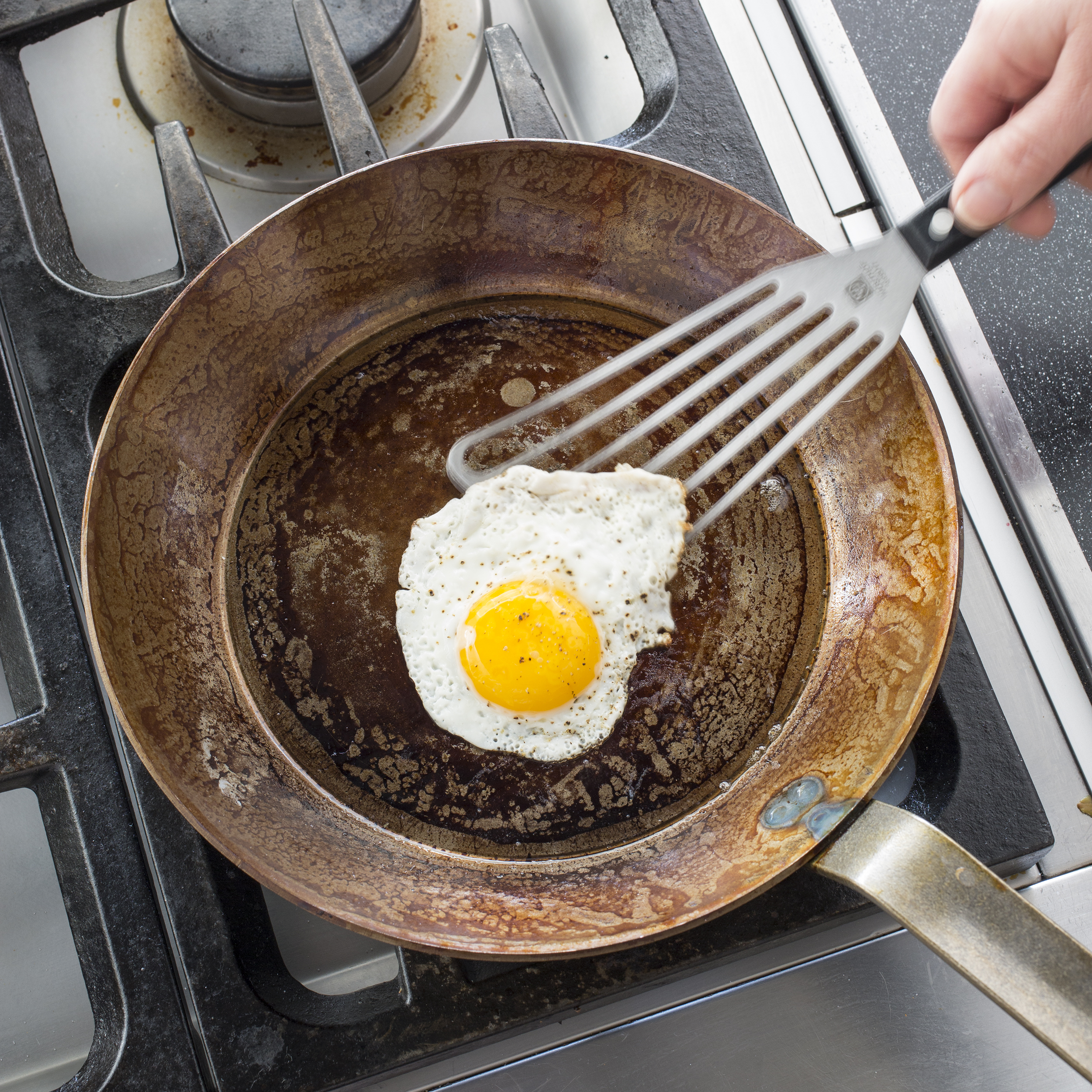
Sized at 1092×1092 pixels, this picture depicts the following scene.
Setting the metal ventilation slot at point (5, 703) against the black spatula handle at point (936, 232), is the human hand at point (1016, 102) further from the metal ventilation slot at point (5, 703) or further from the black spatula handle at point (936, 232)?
the metal ventilation slot at point (5, 703)

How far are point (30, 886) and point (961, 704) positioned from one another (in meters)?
1.52

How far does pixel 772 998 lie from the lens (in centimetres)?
111

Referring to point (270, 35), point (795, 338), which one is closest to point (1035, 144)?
point (795, 338)

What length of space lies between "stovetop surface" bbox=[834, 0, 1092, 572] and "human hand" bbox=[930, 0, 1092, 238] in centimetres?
20

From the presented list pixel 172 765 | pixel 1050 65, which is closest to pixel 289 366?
pixel 172 765

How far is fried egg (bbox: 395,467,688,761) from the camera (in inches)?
46.6

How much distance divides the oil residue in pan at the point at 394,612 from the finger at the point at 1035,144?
1.55ft

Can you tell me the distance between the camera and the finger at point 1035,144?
0.93 m

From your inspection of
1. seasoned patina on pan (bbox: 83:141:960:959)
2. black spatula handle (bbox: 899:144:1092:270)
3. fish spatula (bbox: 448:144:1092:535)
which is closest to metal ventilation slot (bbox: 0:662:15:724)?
seasoned patina on pan (bbox: 83:141:960:959)

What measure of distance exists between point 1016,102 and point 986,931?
43.1 inches

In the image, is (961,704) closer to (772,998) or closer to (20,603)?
(772,998)

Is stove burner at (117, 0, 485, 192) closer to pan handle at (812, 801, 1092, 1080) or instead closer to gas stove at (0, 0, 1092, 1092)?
gas stove at (0, 0, 1092, 1092)

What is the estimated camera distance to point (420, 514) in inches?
50.2

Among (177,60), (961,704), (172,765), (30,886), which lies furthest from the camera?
(177,60)
